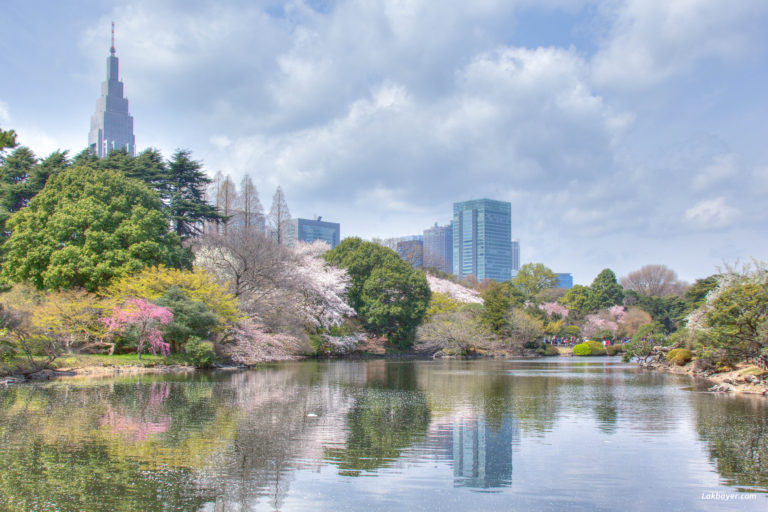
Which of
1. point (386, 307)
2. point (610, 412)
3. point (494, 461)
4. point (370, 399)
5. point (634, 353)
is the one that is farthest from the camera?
point (386, 307)

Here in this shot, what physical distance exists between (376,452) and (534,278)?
8098 cm

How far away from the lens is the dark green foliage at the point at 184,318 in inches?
1075

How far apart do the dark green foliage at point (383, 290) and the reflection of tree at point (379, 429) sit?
3034cm

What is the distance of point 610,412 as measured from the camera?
14.2 m

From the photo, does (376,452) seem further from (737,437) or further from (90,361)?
(90,361)

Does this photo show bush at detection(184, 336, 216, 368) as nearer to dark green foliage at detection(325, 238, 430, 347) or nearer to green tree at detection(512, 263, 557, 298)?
dark green foliage at detection(325, 238, 430, 347)

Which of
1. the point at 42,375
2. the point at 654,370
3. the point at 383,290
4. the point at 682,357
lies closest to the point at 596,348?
the point at 383,290

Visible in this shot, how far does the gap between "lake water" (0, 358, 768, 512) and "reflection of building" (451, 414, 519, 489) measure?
0.13 feet

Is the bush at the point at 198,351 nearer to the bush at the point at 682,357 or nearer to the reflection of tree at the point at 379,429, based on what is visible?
the reflection of tree at the point at 379,429

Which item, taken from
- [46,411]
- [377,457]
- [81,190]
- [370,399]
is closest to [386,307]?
[81,190]

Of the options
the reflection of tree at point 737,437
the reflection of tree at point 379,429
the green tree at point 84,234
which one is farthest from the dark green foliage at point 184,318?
the reflection of tree at point 737,437

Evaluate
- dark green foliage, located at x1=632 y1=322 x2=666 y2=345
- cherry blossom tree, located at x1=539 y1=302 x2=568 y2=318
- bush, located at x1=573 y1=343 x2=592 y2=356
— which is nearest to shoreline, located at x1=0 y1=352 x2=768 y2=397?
dark green foliage, located at x1=632 y1=322 x2=666 y2=345

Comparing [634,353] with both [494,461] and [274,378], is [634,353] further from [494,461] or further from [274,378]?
[494,461]

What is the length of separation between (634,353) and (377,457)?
34845 millimetres
